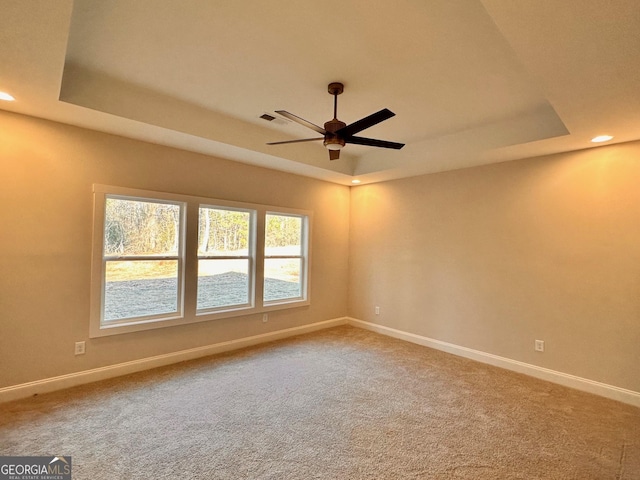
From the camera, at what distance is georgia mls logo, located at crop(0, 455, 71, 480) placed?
1.96 meters

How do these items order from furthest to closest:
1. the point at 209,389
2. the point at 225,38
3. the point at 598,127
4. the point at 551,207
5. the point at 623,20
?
the point at 551,207 < the point at 209,389 < the point at 598,127 < the point at 225,38 < the point at 623,20

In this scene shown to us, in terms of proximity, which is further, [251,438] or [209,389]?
[209,389]

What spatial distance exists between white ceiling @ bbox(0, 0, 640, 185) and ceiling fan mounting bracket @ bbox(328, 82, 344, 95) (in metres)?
0.06

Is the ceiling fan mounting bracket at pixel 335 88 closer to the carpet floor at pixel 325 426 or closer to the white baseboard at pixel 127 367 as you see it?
the carpet floor at pixel 325 426

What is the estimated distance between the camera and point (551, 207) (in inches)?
143

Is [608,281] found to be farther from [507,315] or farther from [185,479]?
[185,479]

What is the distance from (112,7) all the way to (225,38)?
26.2 inches

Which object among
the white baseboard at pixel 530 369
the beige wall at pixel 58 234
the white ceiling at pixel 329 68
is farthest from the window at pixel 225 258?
the white baseboard at pixel 530 369

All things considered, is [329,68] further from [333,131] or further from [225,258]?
[225,258]

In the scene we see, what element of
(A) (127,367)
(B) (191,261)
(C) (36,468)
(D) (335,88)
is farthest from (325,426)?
(D) (335,88)

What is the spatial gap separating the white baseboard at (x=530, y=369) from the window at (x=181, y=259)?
1.83 metres

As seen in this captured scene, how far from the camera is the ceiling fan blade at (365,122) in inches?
92.5

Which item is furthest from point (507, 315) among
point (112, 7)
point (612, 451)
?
point (112, 7)

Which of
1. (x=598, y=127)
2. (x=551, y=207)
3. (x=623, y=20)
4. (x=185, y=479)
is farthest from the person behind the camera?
(x=551, y=207)
